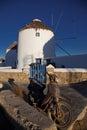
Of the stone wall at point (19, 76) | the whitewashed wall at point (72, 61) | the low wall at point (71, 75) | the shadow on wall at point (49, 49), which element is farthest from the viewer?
the shadow on wall at point (49, 49)

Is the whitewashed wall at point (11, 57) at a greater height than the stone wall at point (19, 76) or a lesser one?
greater

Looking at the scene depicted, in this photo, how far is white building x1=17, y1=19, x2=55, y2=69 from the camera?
24938 mm

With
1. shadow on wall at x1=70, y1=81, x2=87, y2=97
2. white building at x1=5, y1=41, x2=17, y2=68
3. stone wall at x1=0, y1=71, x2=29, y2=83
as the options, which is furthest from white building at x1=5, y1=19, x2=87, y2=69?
white building at x1=5, y1=41, x2=17, y2=68

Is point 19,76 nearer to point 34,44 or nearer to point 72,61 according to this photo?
point 72,61

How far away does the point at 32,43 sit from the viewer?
25.0 meters

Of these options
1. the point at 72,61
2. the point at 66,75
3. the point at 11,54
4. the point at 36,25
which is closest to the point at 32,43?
the point at 36,25

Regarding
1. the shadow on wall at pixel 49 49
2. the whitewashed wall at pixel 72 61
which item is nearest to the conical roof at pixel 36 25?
the shadow on wall at pixel 49 49

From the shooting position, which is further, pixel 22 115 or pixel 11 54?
pixel 11 54

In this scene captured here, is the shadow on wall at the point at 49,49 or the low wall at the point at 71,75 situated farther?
the shadow on wall at the point at 49,49

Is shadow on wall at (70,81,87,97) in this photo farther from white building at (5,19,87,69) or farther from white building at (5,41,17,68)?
white building at (5,41,17,68)

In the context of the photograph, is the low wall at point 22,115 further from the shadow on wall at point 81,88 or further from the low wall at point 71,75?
the low wall at point 71,75

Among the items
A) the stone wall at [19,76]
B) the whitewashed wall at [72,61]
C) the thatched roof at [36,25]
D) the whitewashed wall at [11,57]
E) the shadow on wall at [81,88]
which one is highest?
the thatched roof at [36,25]

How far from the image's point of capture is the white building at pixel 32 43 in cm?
2494

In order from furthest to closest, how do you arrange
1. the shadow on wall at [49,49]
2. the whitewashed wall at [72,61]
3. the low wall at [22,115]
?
1. the shadow on wall at [49,49]
2. the whitewashed wall at [72,61]
3. the low wall at [22,115]
